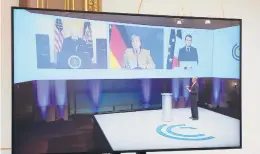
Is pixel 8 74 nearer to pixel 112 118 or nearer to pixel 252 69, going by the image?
pixel 112 118

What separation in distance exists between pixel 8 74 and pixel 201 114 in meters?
1.25

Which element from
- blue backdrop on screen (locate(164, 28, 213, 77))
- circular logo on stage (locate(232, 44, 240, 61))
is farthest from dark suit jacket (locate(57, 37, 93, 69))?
circular logo on stage (locate(232, 44, 240, 61))

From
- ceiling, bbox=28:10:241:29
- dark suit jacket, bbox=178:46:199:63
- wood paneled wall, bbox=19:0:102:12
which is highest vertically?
wood paneled wall, bbox=19:0:102:12

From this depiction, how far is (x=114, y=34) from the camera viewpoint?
1.61m

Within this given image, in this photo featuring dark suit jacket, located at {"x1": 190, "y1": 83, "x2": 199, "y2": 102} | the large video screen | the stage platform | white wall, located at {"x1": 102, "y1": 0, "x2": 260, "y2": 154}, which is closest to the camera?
the large video screen

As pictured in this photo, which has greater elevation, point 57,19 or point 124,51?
point 57,19

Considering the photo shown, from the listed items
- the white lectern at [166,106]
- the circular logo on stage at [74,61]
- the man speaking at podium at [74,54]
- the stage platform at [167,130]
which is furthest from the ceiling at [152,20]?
the stage platform at [167,130]

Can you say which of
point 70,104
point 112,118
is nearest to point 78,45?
point 70,104

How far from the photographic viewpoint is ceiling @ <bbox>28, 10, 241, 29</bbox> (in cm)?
155

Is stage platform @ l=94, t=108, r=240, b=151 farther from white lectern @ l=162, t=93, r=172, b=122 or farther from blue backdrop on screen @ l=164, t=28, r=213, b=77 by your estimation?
blue backdrop on screen @ l=164, t=28, r=213, b=77

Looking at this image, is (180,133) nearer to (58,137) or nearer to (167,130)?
(167,130)

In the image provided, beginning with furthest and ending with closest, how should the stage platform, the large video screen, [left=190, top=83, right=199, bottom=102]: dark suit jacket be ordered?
[left=190, top=83, right=199, bottom=102]: dark suit jacket, the stage platform, the large video screen

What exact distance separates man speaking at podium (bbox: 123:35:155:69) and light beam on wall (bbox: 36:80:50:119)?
0.47 metres

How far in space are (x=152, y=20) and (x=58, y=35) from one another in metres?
0.58
